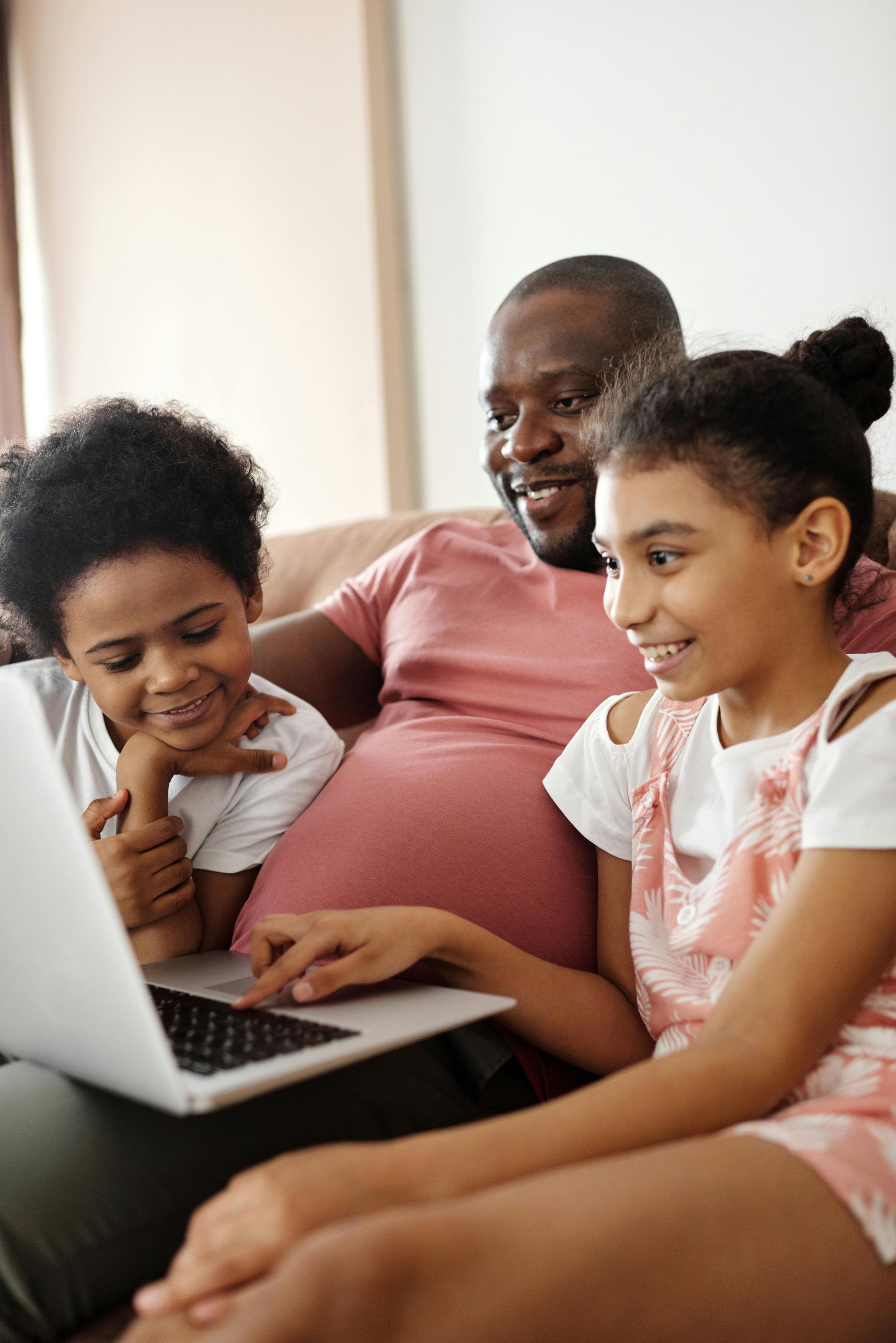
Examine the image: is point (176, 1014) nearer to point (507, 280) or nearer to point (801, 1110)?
point (801, 1110)

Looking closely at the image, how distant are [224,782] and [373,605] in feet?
1.46

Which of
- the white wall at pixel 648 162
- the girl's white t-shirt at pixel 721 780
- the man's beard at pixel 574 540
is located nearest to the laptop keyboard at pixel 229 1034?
the girl's white t-shirt at pixel 721 780

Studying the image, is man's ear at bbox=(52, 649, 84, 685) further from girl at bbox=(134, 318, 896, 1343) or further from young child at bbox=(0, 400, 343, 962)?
girl at bbox=(134, 318, 896, 1343)

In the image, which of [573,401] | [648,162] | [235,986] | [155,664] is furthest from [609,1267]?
[648,162]

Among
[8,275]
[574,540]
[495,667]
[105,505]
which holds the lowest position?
[495,667]

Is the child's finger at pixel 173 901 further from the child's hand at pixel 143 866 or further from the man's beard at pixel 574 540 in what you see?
the man's beard at pixel 574 540

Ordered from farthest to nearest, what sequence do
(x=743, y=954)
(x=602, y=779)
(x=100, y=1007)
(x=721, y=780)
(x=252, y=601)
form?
(x=252, y=601) < (x=602, y=779) < (x=721, y=780) < (x=743, y=954) < (x=100, y=1007)

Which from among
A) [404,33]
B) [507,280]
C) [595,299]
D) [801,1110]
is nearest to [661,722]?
[801,1110]

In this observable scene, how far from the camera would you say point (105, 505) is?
116 cm

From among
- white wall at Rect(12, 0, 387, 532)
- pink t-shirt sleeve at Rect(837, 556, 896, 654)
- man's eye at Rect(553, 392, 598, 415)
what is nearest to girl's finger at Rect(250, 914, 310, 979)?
pink t-shirt sleeve at Rect(837, 556, 896, 654)

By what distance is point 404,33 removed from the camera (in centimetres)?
249

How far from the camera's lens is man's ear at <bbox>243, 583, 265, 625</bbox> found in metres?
1.30

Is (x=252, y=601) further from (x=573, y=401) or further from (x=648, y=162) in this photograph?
(x=648, y=162)

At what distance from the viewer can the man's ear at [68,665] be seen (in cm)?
124
